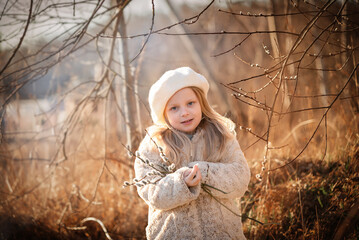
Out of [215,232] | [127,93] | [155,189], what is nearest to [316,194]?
[215,232]

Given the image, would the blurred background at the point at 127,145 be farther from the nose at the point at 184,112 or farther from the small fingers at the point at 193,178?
the small fingers at the point at 193,178

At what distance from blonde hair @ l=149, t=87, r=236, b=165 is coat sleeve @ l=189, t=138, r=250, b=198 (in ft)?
0.37

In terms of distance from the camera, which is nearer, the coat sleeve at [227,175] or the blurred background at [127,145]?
the coat sleeve at [227,175]

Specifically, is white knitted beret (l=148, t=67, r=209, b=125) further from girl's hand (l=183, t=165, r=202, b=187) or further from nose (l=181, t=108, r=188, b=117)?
girl's hand (l=183, t=165, r=202, b=187)

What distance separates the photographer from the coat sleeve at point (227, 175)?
165cm

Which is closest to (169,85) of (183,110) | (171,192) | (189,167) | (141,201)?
(183,110)

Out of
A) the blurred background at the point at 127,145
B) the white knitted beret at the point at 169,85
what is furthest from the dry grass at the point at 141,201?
the white knitted beret at the point at 169,85

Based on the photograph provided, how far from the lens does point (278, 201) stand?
8.80 ft

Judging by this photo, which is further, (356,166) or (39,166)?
(39,166)

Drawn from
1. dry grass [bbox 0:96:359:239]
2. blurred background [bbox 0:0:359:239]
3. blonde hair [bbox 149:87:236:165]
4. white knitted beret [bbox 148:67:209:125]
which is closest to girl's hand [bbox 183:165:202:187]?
blonde hair [bbox 149:87:236:165]

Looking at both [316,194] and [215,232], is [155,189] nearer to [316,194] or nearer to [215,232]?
[215,232]

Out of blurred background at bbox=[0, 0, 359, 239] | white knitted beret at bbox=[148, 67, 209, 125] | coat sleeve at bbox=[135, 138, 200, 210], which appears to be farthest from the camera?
blurred background at bbox=[0, 0, 359, 239]

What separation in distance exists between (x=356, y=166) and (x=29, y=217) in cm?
334

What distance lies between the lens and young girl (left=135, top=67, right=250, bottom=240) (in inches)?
62.9
